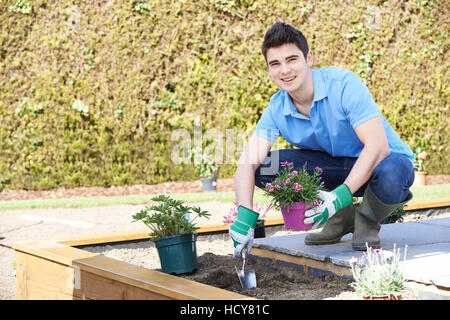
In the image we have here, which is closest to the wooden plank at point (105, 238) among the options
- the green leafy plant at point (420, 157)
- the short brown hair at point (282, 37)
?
the short brown hair at point (282, 37)

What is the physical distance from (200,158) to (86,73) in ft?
6.05

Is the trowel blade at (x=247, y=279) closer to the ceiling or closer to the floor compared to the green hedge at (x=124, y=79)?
closer to the floor

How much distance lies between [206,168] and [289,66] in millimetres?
4968

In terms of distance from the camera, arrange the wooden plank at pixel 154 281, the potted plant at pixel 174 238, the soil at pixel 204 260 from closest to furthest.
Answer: the wooden plank at pixel 154 281, the soil at pixel 204 260, the potted plant at pixel 174 238

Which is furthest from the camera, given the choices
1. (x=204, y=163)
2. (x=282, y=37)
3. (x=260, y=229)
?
(x=204, y=163)

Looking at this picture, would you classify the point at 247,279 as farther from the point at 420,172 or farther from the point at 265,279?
the point at 420,172

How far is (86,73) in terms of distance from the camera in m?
7.13

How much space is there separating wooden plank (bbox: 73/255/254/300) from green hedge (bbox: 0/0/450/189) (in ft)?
15.7

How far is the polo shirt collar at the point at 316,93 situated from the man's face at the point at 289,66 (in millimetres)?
69

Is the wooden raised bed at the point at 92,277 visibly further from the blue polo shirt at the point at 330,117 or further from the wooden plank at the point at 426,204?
the wooden plank at the point at 426,204

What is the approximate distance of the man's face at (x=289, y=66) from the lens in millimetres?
2627

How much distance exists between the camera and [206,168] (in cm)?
753

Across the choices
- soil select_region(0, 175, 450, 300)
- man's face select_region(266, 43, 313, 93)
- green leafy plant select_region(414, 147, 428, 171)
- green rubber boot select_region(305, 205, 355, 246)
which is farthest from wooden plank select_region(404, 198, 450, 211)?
green leafy plant select_region(414, 147, 428, 171)

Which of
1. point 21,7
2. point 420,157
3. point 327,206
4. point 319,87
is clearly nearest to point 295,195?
point 327,206
